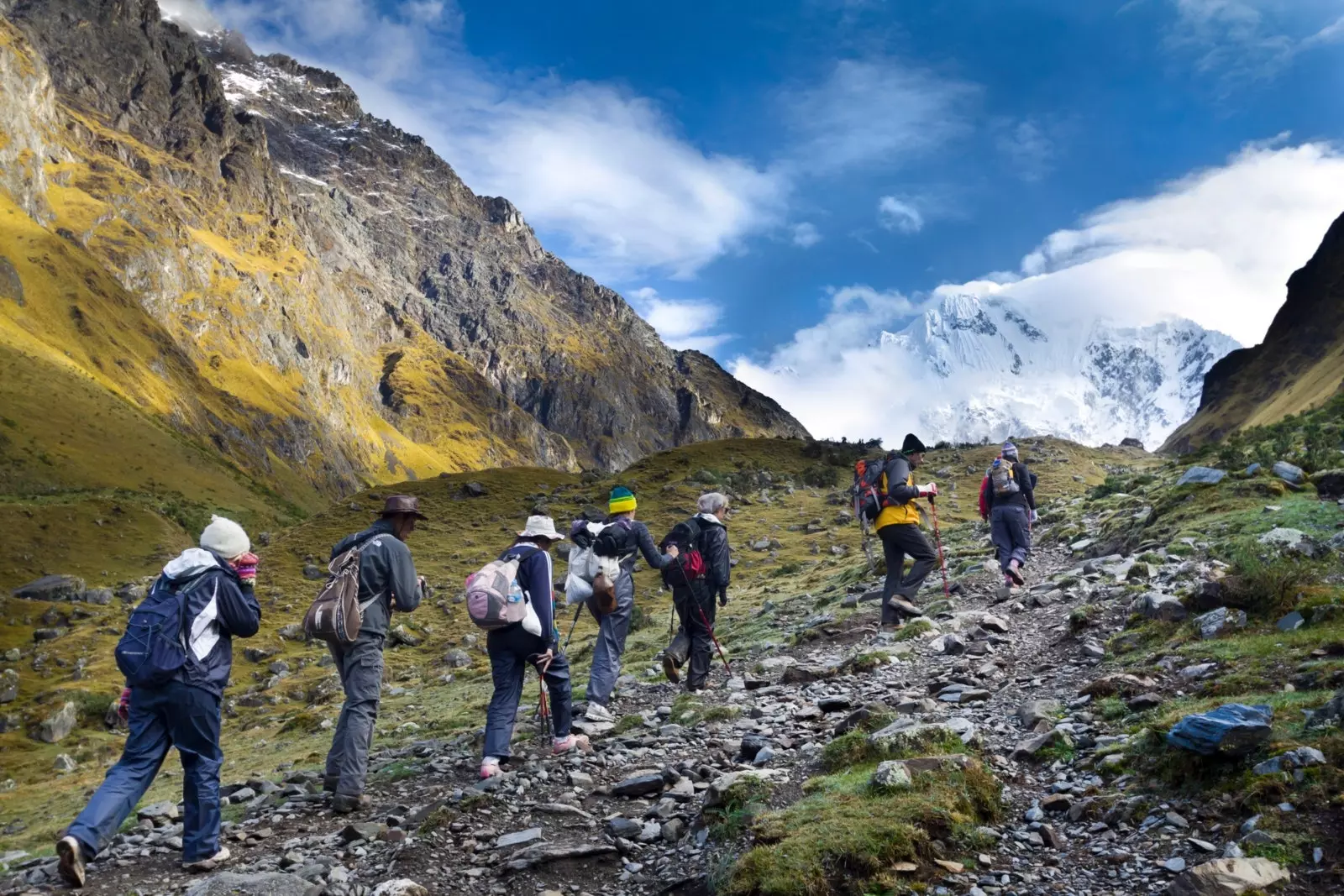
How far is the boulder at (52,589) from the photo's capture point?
121 feet

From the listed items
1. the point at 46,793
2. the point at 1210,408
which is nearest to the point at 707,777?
the point at 46,793

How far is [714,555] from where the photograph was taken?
13.4 metres

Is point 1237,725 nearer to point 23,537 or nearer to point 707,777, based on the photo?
point 707,777

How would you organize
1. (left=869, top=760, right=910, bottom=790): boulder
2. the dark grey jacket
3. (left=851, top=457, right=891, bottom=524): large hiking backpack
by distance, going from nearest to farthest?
(left=869, top=760, right=910, bottom=790): boulder < the dark grey jacket < (left=851, top=457, right=891, bottom=524): large hiking backpack

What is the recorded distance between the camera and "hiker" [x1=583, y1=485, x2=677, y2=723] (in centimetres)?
1211

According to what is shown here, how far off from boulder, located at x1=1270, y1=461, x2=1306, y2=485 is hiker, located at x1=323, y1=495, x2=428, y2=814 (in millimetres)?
18800

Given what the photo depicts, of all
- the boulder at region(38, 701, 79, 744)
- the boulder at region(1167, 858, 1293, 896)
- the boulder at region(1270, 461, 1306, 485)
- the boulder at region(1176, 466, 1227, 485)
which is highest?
the boulder at region(1176, 466, 1227, 485)

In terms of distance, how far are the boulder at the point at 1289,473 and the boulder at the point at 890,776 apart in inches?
653

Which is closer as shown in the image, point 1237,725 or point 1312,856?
point 1312,856

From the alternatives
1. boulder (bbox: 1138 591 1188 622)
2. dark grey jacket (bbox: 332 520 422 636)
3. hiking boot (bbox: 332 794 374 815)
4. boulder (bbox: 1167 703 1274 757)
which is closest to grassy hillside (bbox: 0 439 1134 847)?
hiking boot (bbox: 332 794 374 815)

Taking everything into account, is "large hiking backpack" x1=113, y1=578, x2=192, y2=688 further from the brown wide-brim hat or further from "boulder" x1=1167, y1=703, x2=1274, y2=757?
"boulder" x1=1167, y1=703, x2=1274, y2=757

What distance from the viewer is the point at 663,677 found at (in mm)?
14969

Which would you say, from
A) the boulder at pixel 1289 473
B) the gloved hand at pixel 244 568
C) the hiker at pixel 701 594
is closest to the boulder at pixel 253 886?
the gloved hand at pixel 244 568

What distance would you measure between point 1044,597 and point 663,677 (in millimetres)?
6812
